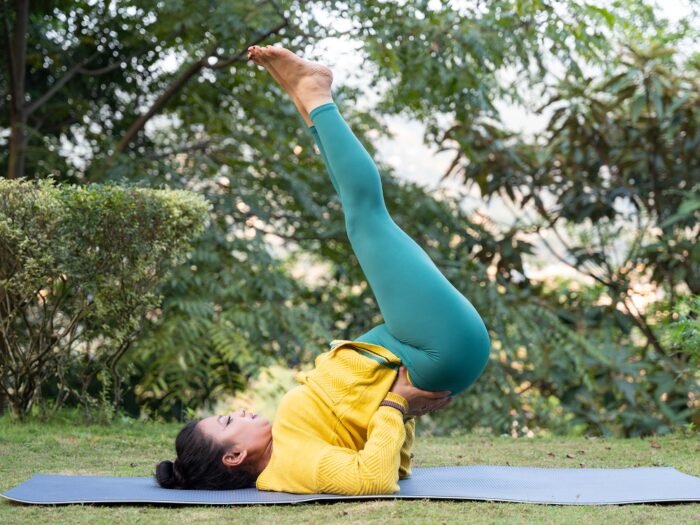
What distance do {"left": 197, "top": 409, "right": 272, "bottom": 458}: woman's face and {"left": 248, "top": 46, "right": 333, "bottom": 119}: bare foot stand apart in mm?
1086

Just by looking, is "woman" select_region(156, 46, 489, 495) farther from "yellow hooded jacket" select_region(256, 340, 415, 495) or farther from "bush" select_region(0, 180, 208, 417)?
"bush" select_region(0, 180, 208, 417)

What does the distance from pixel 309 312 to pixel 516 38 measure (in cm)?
235

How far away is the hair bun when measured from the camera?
118 inches

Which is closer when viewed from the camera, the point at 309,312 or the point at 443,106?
the point at 309,312

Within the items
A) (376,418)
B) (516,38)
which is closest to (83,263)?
(376,418)

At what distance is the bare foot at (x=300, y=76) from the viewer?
3.11m

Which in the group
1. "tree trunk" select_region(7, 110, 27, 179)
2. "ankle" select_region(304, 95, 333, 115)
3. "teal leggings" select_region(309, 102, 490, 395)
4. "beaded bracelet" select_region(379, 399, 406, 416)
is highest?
"tree trunk" select_region(7, 110, 27, 179)

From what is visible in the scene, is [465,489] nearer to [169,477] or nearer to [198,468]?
[198,468]

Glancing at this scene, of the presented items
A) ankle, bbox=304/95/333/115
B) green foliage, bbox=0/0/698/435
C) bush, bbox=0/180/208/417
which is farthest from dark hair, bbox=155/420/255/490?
green foliage, bbox=0/0/698/435

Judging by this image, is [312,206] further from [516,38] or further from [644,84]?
[644,84]

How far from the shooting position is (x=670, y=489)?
9.67 ft

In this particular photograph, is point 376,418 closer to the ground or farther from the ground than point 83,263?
closer to the ground

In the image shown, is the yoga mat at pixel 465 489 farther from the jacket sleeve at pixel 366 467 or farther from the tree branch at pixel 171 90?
the tree branch at pixel 171 90

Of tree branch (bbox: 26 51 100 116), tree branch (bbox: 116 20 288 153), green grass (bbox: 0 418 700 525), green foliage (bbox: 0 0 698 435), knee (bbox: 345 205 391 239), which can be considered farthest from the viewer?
tree branch (bbox: 26 51 100 116)
